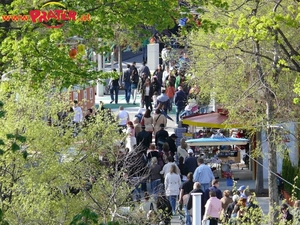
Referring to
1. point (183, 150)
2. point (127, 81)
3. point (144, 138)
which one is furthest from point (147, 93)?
point (183, 150)

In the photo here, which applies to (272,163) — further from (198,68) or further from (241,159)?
(241,159)

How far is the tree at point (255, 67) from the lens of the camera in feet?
66.3

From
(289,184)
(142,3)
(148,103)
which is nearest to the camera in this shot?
(142,3)

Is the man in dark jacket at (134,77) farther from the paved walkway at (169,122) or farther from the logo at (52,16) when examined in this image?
the logo at (52,16)

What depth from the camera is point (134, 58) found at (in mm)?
57781

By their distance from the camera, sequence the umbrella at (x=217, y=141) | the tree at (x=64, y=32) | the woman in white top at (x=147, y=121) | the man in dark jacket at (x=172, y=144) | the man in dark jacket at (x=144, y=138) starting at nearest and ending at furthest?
the tree at (x=64, y=32), the umbrella at (x=217, y=141), the man in dark jacket at (x=144, y=138), the man in dark jacket at (x=172, y=144), the woman in white top at (x=147, y=121)

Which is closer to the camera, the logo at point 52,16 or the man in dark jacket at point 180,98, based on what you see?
the logo at point 52,16

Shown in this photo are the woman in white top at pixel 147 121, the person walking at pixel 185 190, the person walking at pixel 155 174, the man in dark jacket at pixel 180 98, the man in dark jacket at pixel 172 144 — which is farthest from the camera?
the man in dark jacket at pixel 180 98

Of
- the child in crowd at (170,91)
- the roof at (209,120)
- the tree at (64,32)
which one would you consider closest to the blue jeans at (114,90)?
the child in crowd at (170,91)

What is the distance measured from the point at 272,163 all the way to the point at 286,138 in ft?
5.72

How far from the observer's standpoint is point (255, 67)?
858 inches

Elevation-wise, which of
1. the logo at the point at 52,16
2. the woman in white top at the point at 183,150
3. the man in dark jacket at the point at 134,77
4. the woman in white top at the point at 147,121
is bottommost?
the woman in white top at the point at 183,150

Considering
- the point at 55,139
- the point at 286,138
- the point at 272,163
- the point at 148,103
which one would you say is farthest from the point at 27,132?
the point at 148,103

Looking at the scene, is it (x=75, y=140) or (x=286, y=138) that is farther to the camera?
(x=286, y=138)
